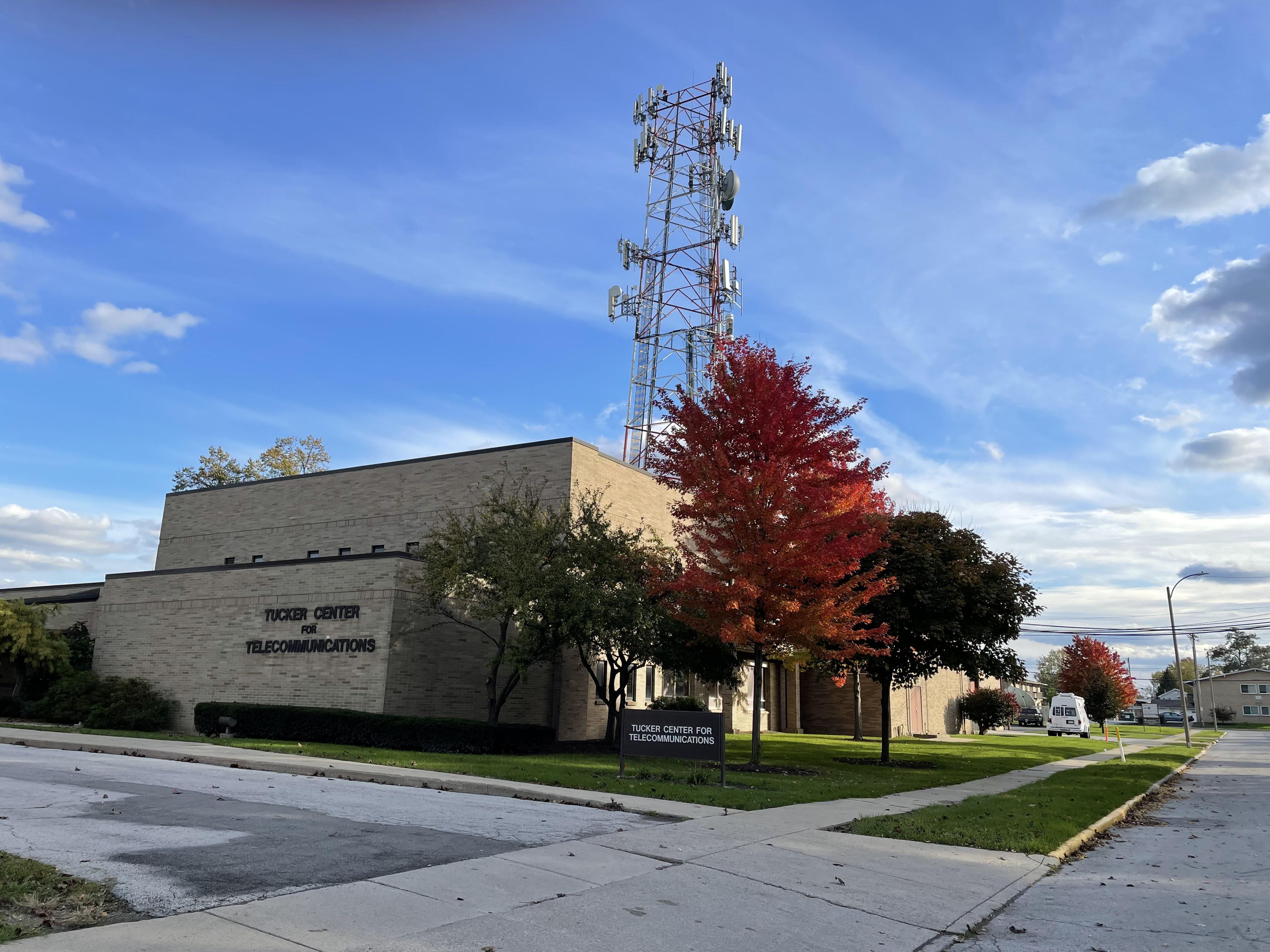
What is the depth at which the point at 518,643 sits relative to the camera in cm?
2336

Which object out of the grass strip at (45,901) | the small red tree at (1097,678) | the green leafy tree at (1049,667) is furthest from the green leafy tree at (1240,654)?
the grass strip at (45,901)

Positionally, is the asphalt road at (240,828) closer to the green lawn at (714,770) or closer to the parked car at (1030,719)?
the green lawn at (714,770)

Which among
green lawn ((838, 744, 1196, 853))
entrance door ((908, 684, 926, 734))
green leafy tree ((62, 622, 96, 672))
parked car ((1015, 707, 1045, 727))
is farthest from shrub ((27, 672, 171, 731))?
parked car ((1015, 707, 1045, 727))

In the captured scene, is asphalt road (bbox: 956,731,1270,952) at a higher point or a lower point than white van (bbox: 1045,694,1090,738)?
lower

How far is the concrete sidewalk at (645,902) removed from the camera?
6312mm

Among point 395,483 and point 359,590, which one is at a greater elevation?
point 395,483

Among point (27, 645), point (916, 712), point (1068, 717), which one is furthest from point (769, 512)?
point (1068, 717)

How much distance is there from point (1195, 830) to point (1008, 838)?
18.6 ft

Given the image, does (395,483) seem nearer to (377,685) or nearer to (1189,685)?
(377,685)

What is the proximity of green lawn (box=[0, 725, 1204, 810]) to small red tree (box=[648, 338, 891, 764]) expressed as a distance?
2604 millimetres

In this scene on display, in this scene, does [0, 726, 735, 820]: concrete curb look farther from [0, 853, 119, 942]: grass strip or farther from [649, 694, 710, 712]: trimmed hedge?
[649, 694, 710, 712]: trimmed hedge

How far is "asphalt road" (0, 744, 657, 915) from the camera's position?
25.5 feet

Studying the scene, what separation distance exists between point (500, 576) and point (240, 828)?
46.0ft

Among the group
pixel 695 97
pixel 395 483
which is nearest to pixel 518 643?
pixel 395 483
